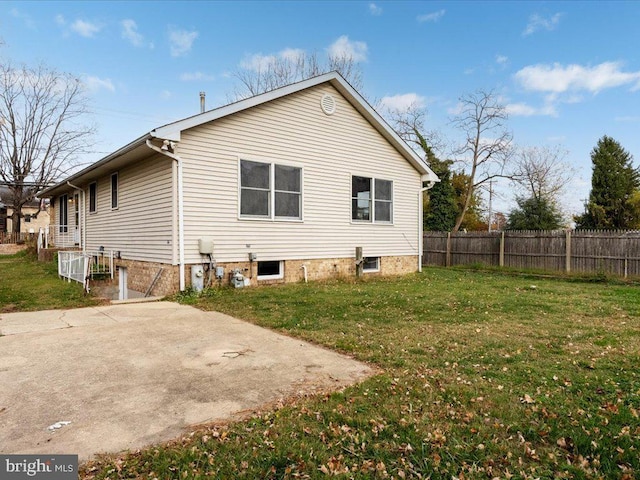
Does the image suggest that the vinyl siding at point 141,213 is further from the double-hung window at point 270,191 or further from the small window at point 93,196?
the double-hung window at point 270,191

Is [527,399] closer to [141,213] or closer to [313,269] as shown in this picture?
[313,269]

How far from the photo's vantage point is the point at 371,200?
12766mm

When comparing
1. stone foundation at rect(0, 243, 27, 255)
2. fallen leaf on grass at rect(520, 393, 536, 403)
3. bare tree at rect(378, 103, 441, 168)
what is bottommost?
fallen leaf on grass at rect(520, 393, 536, 403)

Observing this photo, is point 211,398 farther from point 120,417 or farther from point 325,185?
point 325,185

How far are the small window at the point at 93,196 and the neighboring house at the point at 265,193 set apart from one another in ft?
0.23

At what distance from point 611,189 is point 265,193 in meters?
20.8

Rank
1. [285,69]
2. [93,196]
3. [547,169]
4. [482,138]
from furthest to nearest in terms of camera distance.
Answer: [547,169], [482,138], [285,69], [93,196]

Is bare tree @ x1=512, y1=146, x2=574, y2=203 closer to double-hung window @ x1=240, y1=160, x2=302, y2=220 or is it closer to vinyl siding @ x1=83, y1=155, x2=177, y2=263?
double-hung window @ x1=240, y1=160, x2=302, y2=220

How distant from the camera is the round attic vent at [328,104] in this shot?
11461mm

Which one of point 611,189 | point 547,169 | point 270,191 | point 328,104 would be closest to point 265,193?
point 270,191

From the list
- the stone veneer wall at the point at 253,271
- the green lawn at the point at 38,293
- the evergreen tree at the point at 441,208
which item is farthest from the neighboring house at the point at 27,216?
the evergreen tree at the point at 441,208

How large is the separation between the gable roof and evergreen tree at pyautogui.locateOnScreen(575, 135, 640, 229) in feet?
44.6

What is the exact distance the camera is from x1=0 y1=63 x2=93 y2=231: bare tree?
29617 mm

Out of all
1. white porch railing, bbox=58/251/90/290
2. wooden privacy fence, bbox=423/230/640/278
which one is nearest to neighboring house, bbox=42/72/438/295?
white porch railing, bbox=58/251/90/290
